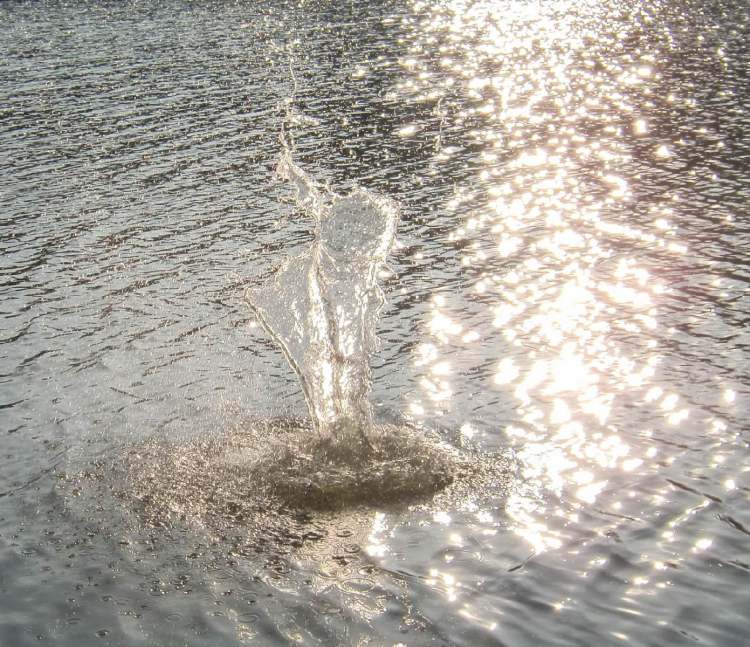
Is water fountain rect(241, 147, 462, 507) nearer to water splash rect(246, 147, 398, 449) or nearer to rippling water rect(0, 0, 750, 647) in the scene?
water splash rect(246, 147, 398, 449)

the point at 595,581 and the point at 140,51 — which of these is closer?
the point at 595,581

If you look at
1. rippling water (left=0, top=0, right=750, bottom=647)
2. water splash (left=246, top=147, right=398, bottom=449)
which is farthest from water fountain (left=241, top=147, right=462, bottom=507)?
rippling water (left=0, top=0, right=750, bottom=647)

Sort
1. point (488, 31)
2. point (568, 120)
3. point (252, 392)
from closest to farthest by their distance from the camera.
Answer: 1. point (252, 392)
2. point (568, 120)
3. point (488, 31)

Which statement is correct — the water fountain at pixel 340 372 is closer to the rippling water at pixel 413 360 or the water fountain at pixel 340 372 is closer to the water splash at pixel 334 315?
the water splash at pixel 334 315

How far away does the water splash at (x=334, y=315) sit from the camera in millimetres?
14773

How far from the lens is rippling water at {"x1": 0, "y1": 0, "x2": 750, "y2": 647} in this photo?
1107 centimetres

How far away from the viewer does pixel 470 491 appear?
13023mm

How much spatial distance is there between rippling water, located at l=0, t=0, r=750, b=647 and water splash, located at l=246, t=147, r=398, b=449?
0.81 meters

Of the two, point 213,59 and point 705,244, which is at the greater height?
point 213,59

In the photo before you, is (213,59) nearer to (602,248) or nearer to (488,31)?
(488,31)

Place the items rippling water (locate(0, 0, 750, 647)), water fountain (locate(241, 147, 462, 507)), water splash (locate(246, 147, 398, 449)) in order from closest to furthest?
rippling water (locate(0, 0, 750, 647))
water fountain (locate(241, 147, 462, 507))
water splash (locate(246, 147, 398, 449))

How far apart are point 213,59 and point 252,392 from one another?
35659 mm

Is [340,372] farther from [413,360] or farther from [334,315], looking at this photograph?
[413,360]

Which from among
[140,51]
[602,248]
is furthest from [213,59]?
[602,248]
